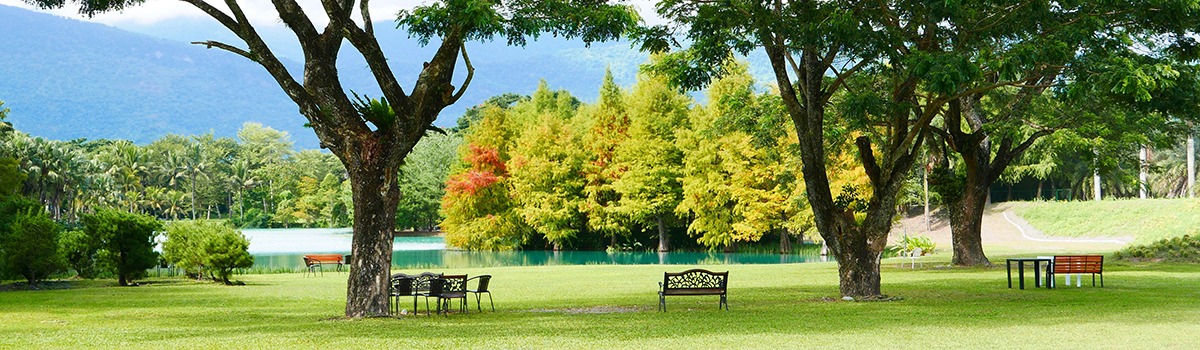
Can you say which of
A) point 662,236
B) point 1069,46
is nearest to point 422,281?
point 1069,46

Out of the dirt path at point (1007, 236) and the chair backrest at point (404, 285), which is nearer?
the chair backrest at point (404, 285)

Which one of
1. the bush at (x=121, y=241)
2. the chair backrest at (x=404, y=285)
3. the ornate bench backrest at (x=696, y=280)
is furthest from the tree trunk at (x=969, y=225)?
the bush at (x=121, y=241)

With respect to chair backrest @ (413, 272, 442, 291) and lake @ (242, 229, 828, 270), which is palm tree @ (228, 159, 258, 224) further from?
chair backrest @ (413, 272, 442, 291)

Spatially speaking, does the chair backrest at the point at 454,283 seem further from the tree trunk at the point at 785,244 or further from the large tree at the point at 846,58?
the tree trunk at the point at 785,244

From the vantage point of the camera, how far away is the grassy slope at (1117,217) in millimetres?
37969

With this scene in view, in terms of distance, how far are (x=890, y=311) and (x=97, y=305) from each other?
38.7ft

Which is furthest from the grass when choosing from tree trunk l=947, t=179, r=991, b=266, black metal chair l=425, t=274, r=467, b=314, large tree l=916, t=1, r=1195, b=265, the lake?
the lake

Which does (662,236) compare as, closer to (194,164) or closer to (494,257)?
(494,257)

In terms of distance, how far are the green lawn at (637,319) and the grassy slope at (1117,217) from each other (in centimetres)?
1872

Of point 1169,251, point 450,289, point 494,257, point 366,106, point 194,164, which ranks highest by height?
point 194,164

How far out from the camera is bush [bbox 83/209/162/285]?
21391 mm

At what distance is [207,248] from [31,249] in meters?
3.23

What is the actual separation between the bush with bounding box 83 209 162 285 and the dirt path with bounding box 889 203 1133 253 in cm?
2803

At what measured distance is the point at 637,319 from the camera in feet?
42.6
